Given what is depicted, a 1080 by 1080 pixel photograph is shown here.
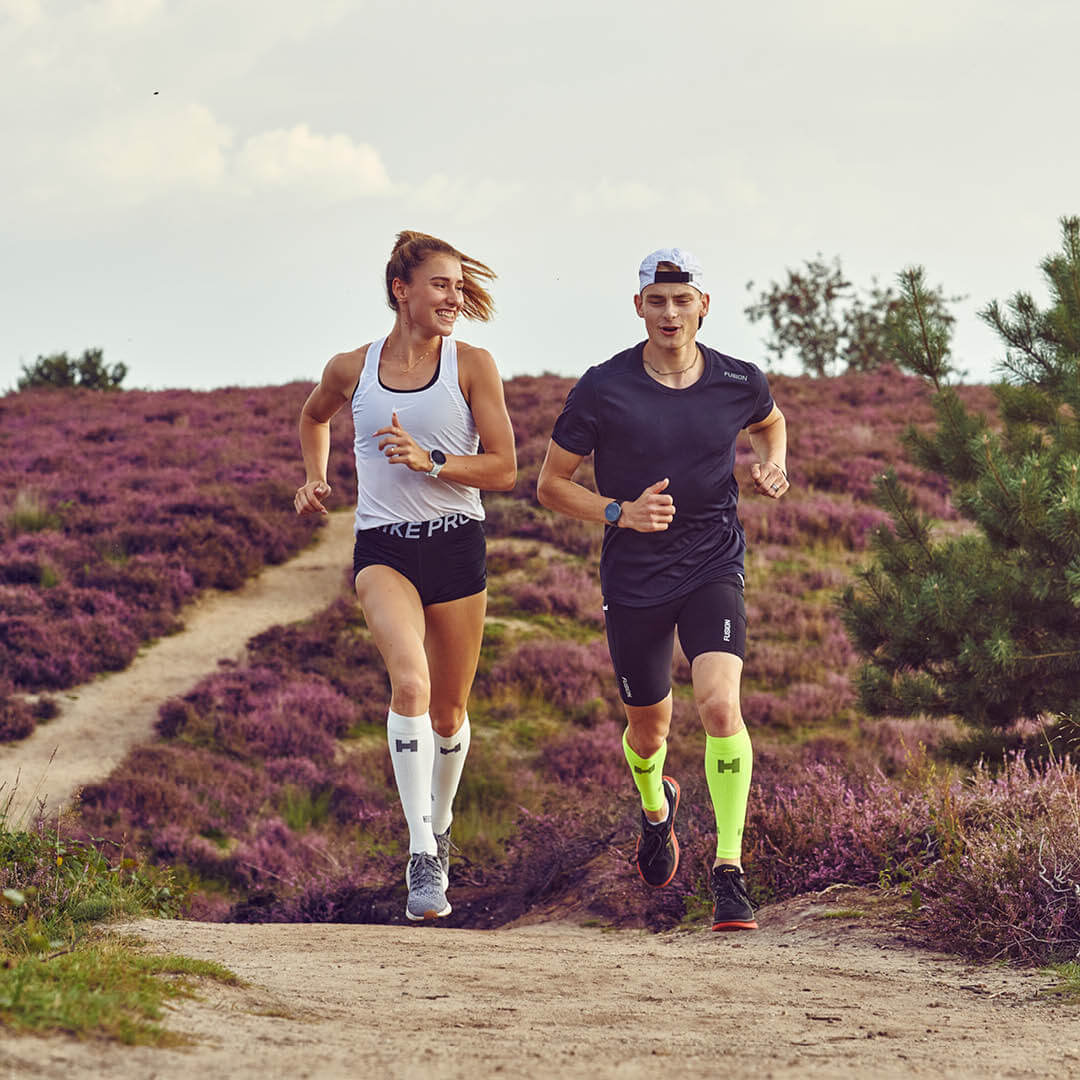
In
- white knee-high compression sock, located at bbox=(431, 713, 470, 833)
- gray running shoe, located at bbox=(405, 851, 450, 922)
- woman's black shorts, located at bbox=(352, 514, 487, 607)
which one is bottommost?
gray running shoe, located at bbox=(405, 851, 450, 922)

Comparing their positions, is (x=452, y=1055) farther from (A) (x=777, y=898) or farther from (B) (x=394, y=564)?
(A) (x=777, y=898)

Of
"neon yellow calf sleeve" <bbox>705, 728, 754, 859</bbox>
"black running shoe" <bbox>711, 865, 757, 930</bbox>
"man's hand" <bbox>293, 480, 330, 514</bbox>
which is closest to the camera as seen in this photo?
"black running shoe" <bbox>711, 865, 757, 930</bbox>

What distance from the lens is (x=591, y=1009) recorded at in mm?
4496

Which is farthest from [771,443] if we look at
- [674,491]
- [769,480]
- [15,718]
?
[15,718]

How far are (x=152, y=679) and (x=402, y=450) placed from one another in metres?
11.5

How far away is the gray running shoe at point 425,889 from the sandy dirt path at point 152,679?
19.9 feet

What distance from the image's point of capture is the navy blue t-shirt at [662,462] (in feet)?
19.0

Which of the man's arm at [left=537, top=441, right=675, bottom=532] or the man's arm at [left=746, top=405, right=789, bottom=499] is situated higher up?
the man's arm at [left=746, top=405, right=789, bottom=499]

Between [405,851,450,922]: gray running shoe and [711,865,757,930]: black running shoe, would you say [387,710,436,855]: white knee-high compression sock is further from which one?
[711,865,757,930]: black running shoe

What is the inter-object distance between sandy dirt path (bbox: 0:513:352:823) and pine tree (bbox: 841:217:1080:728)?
6921 mm

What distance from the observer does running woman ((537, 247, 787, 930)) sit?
18.6 ft

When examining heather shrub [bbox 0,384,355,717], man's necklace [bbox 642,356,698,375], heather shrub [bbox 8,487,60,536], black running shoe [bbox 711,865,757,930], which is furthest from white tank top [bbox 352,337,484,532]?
heather shrub [bbox 8,487,60,536]

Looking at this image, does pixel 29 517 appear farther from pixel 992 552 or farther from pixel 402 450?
pixel 402 450

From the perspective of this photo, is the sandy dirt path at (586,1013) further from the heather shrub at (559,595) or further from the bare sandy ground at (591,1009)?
the heather shrub at (559,595)
